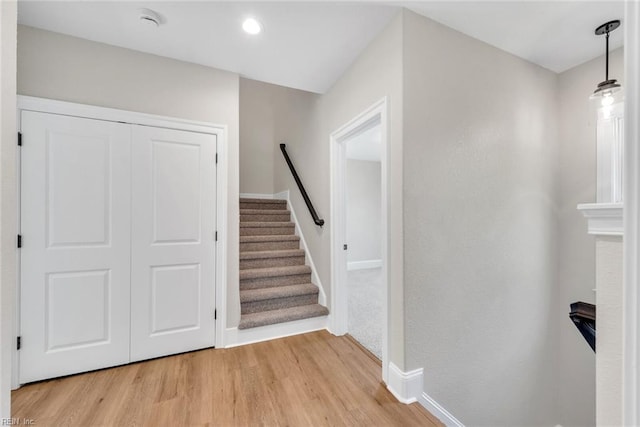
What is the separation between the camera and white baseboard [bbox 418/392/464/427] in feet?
5.37

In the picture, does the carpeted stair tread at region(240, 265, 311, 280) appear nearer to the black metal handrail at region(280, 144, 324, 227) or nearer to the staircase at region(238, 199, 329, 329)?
the staircase at region(238, 199, 329, 329)

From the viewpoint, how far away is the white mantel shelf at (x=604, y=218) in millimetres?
694

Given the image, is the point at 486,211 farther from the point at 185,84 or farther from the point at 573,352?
the point at 185,84

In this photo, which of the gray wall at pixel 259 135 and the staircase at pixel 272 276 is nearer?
the staircase at pixel 272 276

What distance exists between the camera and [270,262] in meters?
3.10

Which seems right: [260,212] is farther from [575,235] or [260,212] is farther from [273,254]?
[575,235]

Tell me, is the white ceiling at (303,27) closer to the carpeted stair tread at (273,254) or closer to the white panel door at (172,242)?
the white panel door at (172,242)

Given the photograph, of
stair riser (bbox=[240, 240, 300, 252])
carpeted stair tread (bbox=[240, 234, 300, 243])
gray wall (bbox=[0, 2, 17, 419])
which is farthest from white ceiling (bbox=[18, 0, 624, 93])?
stair riser (bbox=[240, 240, 300, 252])

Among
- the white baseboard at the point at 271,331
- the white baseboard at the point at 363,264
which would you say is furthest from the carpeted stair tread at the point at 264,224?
the white baseboard at the point at 363,264

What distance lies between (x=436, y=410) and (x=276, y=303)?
5.43 ft

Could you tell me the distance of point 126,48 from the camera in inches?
82.4

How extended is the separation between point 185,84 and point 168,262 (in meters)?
1.58

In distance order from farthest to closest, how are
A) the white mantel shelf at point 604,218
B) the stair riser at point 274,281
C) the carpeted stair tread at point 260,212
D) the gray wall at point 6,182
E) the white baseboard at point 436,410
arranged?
1. the carpeted stair tread at point 260,212
2. the stair riser at point 274,281
3. the white baseboard at point 436,410
4. the gray wall at point 6,182
5. the white mantel shelf at point 604,218

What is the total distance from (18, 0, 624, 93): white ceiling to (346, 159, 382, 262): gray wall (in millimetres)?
3874
